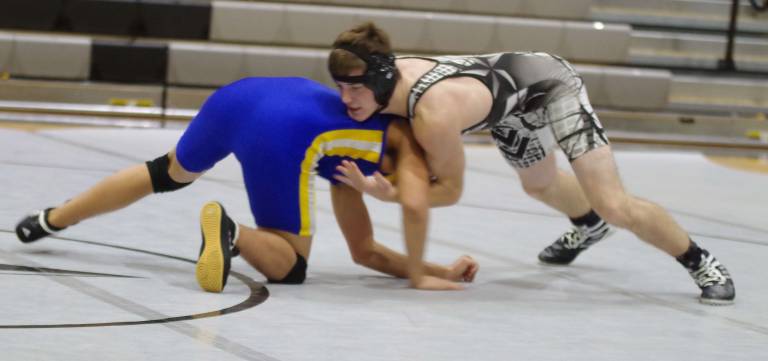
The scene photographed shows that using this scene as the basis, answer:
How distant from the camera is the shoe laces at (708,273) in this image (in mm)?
3207

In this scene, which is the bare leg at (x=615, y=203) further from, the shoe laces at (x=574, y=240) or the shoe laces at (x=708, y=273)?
the shoe laces at (x=574, y=240)

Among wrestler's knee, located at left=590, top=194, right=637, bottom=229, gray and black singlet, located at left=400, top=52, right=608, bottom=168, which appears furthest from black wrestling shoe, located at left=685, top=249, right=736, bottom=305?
gray and black singlet, located at left=400, top=52, right=608, bottom=168

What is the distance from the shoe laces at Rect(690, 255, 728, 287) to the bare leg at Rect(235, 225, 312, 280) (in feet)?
3.25

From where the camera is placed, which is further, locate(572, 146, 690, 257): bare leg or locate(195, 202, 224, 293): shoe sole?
locate(572, 146, 690, 257): bare leg

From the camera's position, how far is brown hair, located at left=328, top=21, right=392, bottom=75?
114 inches

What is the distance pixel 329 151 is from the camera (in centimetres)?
297

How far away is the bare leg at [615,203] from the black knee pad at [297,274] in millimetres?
715

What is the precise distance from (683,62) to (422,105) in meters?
5.41

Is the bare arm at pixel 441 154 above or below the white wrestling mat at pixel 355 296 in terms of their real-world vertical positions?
above

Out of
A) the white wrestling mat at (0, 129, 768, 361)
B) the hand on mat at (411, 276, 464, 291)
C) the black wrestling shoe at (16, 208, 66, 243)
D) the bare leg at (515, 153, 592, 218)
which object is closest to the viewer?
the white wrestling mat at (0, 129, 768, 361)

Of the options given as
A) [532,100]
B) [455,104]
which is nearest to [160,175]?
[455,104]

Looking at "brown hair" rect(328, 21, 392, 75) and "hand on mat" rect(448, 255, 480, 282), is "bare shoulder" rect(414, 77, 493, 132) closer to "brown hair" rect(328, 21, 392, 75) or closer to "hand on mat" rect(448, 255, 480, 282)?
"brown hair" rect(328, 21, 392, 75)

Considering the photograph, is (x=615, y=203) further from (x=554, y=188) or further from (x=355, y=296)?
(x=355, y=296)

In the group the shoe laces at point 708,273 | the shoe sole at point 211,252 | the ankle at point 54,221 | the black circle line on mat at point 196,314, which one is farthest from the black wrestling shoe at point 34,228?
the shoe laces at point 708,273
